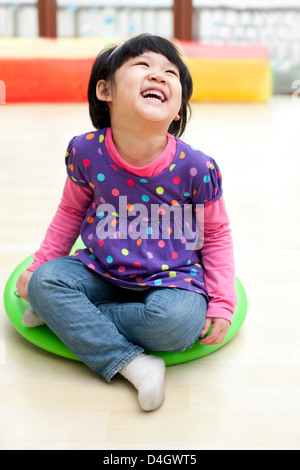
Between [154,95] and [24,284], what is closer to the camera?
[154,95]

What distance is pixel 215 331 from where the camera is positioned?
97 centimetres

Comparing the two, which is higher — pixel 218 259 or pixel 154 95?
pixel 154 95

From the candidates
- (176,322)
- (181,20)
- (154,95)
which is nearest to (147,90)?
(154,95)

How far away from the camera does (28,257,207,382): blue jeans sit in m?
0.93

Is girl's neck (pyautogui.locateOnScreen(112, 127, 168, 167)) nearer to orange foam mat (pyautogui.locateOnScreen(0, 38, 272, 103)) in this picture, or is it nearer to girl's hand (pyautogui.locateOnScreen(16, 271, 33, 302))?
girl's hand (pyautogui.locateOnScreen(16, 271, 33, 302))

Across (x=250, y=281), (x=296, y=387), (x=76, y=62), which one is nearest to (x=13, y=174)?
(x=250, y=281)

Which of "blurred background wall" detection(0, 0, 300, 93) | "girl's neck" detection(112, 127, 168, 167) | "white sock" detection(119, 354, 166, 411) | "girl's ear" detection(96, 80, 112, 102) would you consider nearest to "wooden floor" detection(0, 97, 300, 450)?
"white sock" detection(119, 354, 166, 411)

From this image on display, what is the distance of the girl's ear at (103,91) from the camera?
3.28 ft

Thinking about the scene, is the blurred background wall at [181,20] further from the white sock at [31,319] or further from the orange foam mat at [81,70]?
the white sock at [31,319]

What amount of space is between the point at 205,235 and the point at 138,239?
0.14 metres

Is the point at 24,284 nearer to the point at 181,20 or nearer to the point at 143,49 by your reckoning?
the point at 143,49

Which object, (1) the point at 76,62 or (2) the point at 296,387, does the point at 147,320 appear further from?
(1) the point at 76,62

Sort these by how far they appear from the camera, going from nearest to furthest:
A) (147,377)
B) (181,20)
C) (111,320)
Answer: (147,377) < (111,320) < (181,20)

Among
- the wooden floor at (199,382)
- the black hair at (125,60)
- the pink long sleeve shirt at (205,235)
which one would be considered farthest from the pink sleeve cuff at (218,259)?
the black hair at (125,60)
